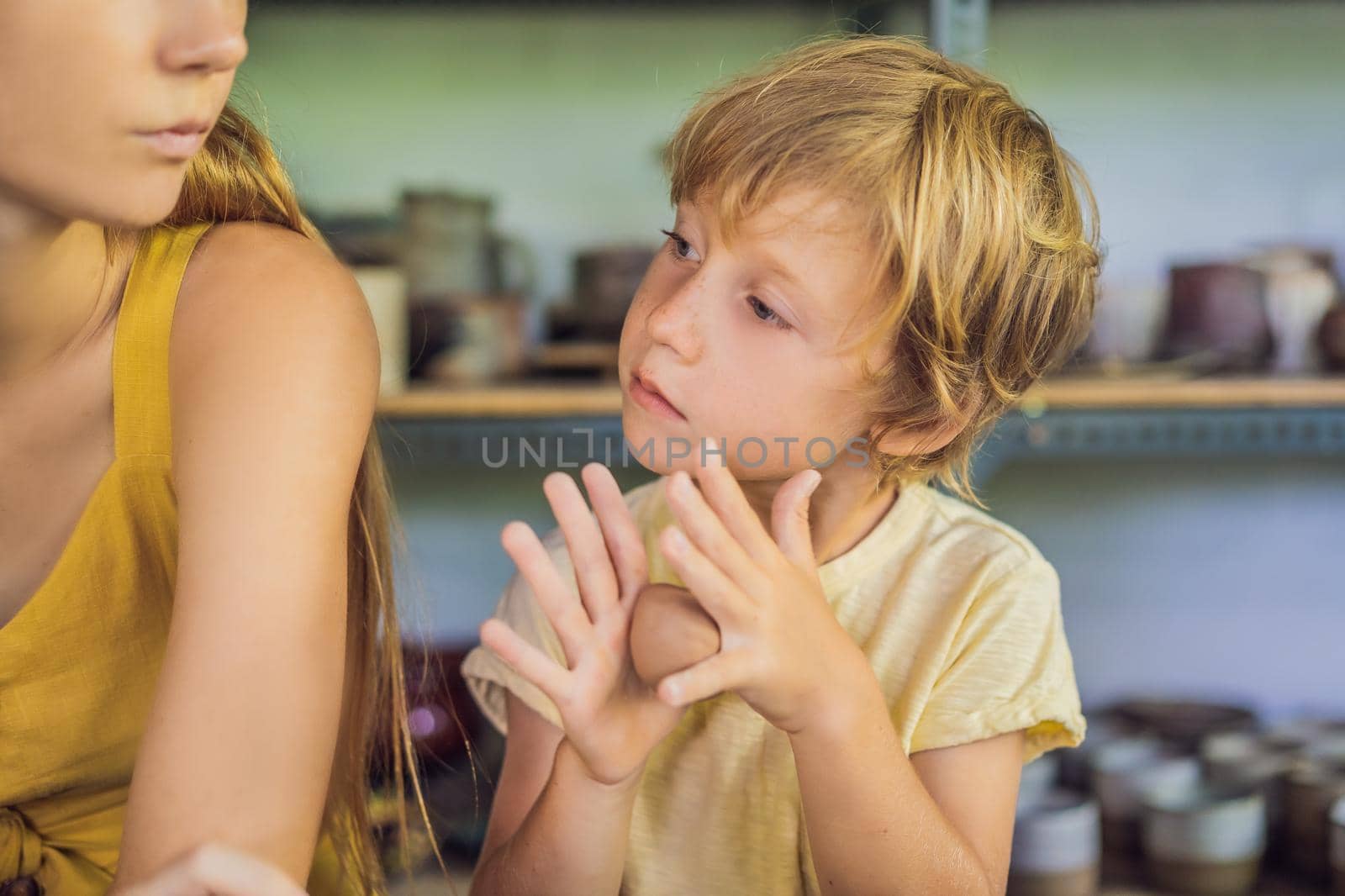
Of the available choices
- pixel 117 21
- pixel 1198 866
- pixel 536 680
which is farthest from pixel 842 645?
pixel 1198 866

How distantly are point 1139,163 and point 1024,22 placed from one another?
25 cm

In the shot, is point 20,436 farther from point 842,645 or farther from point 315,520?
point 842,645

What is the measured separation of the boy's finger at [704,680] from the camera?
0.50 m

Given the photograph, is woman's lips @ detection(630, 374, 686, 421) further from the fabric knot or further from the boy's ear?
the fabric knot

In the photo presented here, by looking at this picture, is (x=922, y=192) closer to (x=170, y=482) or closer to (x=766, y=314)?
(x=766, y=314)

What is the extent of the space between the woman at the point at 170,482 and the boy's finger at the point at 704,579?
0.17 m

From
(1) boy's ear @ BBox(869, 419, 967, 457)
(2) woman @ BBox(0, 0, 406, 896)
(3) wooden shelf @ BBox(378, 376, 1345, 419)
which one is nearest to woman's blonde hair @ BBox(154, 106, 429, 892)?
(2) woman @ BBox(0, 0, 406, 896)

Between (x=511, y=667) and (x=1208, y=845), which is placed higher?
(x=511, y=667)

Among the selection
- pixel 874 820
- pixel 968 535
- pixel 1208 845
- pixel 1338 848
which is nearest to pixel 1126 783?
pixel 1208 845

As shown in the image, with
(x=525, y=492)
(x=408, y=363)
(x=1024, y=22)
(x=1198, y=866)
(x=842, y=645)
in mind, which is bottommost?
(x=1198, y=866)

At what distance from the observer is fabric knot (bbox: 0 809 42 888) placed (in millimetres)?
662

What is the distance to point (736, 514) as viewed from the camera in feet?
1.82

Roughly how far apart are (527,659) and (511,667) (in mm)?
255

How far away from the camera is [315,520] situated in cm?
56
